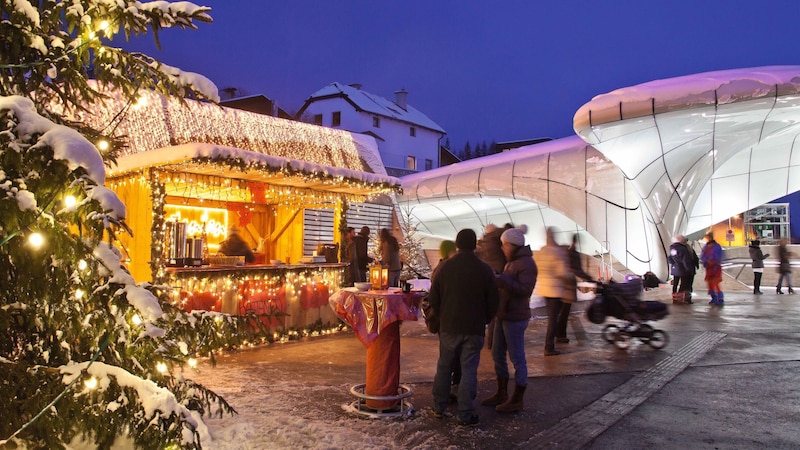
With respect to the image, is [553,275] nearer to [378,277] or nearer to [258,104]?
[378,277]

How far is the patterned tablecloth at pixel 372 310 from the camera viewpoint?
541 cm

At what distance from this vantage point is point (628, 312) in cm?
882

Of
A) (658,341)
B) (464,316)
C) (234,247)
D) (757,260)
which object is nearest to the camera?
(464,316)

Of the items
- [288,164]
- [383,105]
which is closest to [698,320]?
[288,164]

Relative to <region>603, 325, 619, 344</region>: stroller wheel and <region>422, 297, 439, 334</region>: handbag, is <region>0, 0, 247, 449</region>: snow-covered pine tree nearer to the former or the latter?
<region>422, 297, 439, 334</region>: handbag

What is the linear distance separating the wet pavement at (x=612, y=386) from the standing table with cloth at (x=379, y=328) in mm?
333

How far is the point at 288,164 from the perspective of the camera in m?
9.11

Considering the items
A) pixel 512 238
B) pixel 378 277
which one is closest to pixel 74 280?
pixel 378 277

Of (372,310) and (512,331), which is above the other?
(372,310)

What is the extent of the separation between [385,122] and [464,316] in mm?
39138

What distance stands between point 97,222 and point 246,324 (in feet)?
3.65

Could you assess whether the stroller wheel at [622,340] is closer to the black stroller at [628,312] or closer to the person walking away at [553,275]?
the black stroller at [628,312]

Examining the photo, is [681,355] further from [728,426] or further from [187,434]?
[187,434]

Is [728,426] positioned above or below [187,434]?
below
